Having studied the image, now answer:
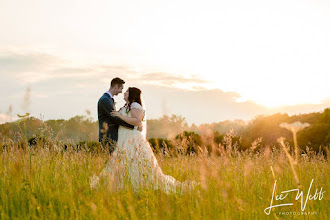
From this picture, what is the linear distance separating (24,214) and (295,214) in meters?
3.35

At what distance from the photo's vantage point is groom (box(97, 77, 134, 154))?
7523 millimetres

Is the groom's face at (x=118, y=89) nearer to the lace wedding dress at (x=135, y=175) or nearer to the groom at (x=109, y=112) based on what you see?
the groom at (x=109, y=112)

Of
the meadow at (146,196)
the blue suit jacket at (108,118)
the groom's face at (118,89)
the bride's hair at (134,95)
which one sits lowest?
the meadow at (146,196)

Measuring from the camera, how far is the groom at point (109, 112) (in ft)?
24.7

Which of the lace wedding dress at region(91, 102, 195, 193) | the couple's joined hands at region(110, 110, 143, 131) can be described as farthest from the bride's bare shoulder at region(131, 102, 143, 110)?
the lace wedding dress at region(91, 102, 195, 193)

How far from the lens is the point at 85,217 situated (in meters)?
4.00

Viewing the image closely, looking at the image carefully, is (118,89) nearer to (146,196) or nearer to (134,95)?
(134,95)

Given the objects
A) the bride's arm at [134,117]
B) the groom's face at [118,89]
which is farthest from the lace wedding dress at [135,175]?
the groom's face at [118,89]

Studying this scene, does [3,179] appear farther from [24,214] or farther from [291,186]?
[291,186]

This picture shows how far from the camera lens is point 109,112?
311 inches

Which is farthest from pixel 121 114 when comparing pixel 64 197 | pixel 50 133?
pixel 64 197

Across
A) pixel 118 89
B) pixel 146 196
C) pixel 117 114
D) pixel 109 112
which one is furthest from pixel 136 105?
pixel 146 196

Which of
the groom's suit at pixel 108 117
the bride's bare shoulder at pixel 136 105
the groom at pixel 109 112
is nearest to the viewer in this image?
the bride's bare shoulder at pixel 136 105

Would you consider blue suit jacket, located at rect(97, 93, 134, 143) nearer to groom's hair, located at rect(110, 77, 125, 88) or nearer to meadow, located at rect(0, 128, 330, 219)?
groom's hair, located at rect(110, 77, 125, 88)
